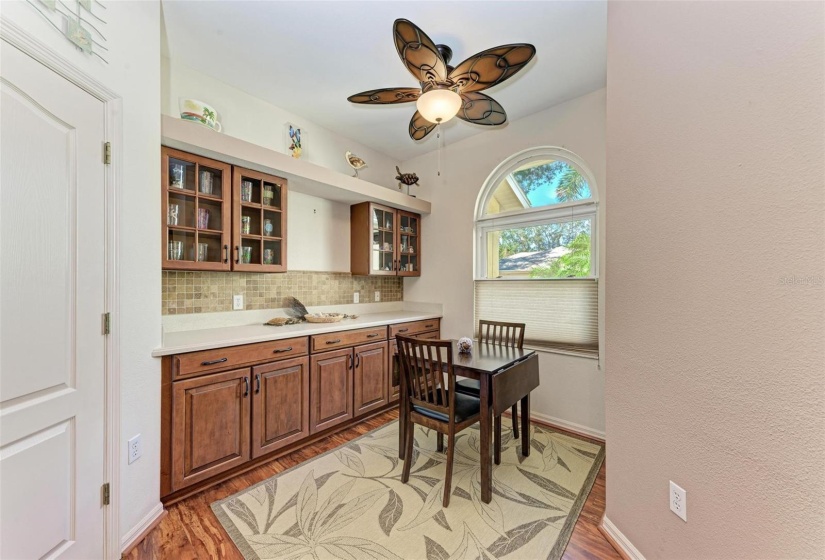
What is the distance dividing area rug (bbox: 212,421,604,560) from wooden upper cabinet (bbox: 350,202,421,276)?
1881mm

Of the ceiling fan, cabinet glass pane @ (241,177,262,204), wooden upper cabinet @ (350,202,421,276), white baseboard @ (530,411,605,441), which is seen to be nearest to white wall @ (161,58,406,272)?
wooden upper cabinet @ (350,202,421,276)

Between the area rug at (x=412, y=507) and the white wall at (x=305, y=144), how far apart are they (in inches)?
76.1

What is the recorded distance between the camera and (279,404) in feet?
7.76

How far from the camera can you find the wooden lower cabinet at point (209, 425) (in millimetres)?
1892

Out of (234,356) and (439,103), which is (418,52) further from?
(234,356)

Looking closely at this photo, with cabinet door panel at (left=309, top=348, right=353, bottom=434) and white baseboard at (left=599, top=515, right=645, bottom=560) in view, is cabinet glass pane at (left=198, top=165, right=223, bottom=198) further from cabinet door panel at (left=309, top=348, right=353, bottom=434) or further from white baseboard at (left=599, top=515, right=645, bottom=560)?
white baseboard at (left=599, top=515, right=645, bottom=560)

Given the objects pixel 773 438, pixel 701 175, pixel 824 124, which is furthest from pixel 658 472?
pixel 824 124

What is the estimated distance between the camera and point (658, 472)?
137 centimetres

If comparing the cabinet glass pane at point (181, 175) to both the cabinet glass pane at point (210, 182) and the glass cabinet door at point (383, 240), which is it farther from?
the glass cabinet door at point (383, 240)

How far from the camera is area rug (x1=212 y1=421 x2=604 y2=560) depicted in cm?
159

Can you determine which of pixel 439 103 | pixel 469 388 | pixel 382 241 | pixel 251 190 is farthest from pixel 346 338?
pixel 439 103

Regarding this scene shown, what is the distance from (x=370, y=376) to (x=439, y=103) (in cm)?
235

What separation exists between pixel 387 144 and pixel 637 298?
10.5 ft

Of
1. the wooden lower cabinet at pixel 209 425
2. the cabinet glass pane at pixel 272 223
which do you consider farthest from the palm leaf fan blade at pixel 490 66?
the wooden lower cabinet at pixel 209 425
